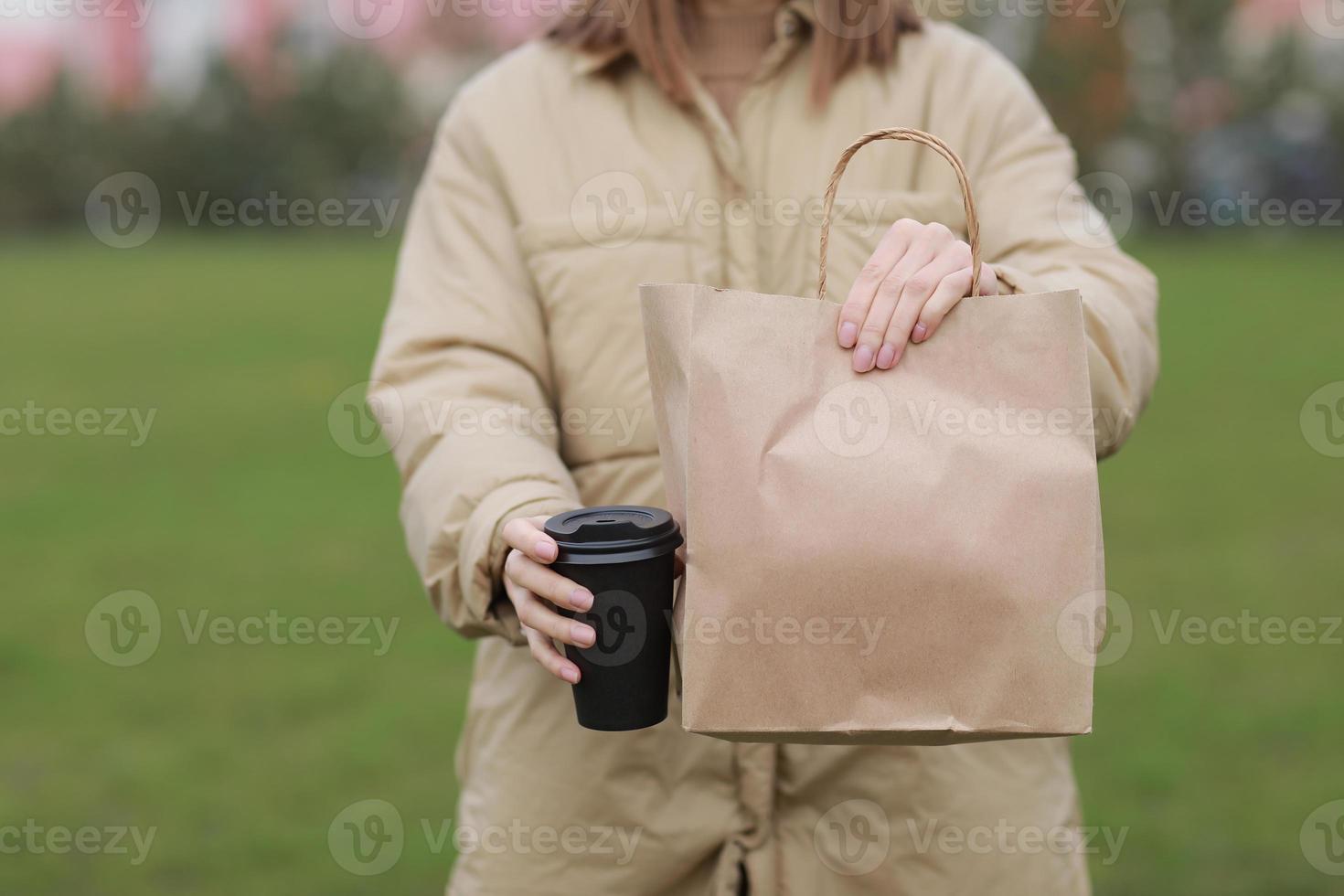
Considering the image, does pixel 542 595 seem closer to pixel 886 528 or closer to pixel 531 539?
pixel 531 539

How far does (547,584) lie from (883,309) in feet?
1.55

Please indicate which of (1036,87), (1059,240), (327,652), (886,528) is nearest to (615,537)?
(886,528)

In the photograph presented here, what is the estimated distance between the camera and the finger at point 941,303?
1.49m

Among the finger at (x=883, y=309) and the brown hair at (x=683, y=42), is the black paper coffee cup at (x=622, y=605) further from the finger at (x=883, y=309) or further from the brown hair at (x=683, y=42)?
the brown hair at (x=683, y=42)

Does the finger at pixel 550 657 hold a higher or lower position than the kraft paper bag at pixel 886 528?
lower

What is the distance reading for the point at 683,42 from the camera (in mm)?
1946

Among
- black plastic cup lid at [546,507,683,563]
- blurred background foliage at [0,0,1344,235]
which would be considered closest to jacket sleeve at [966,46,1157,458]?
black plastic cup lid at [546,507,683,563]

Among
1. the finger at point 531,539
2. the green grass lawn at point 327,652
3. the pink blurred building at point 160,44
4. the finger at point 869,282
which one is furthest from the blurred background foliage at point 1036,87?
the finger at point 531,539

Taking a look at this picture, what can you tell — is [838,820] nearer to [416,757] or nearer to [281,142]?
[416,757]

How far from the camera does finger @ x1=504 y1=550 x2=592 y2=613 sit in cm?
152

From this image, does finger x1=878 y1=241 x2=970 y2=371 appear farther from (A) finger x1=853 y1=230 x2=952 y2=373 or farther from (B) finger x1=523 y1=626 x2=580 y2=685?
(B) finger x1=523 y1=626 x2=580 y2=685

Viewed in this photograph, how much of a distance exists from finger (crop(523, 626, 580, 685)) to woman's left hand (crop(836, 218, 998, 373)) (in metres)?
0.46

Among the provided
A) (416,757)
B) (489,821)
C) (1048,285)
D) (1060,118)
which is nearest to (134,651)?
(416,757)

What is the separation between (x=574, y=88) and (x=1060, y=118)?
2374 centimetres
